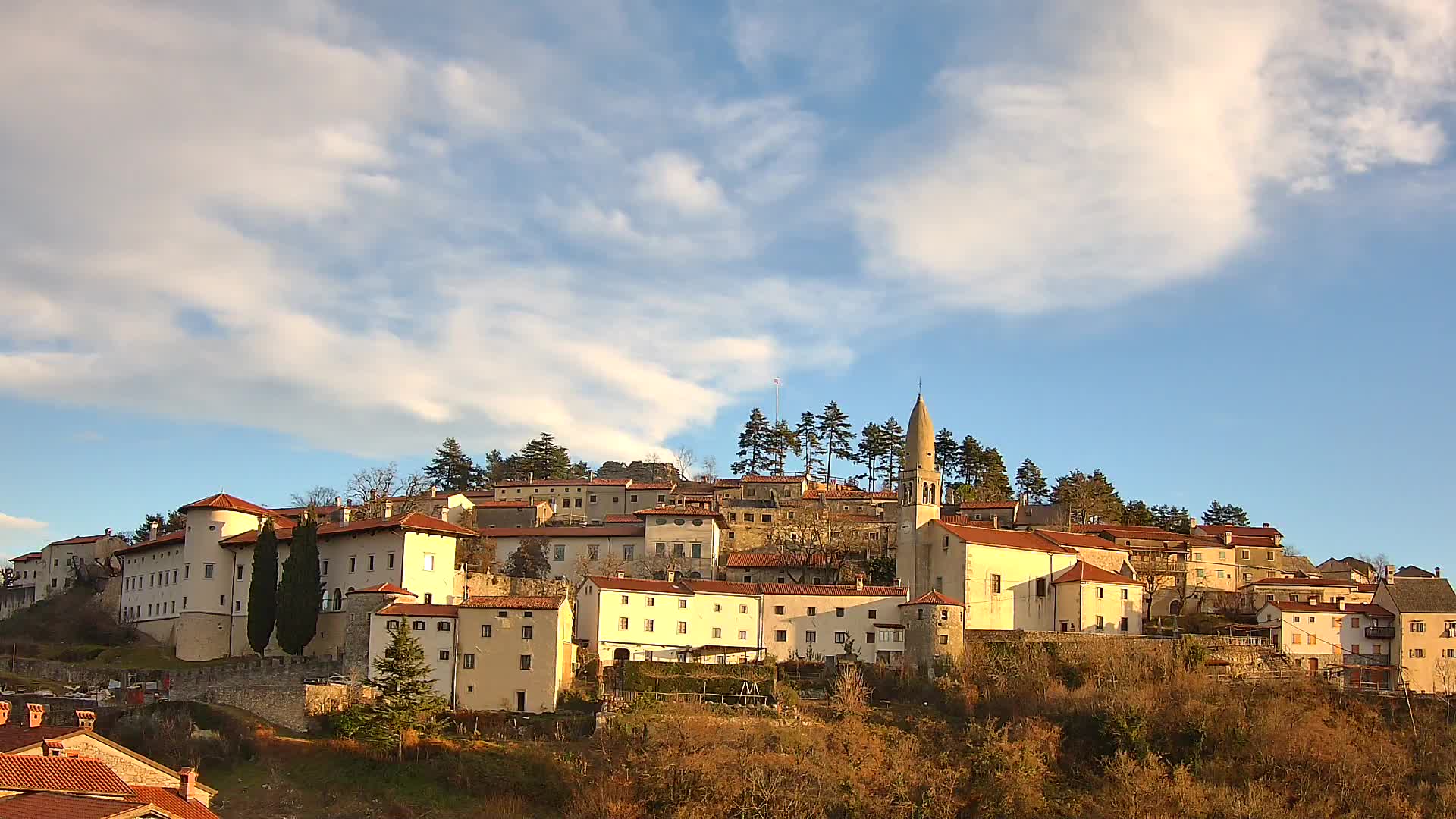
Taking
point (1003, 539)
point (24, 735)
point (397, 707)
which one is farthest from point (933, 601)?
point (24, 735)

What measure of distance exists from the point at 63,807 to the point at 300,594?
3251cm

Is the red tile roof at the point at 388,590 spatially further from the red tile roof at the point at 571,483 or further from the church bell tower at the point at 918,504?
the red tile roof at the point at 571,483

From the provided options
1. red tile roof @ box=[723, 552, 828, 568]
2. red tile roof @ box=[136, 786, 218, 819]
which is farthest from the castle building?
red tile roof @ box=[136, 786, 218, 819]

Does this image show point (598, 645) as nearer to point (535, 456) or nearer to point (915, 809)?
point (915, 809)

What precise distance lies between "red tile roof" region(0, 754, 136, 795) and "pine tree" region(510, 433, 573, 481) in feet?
240

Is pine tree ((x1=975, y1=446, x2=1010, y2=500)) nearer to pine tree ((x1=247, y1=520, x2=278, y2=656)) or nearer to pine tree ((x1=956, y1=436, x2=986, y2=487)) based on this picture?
pine tree ((x1=956, y1=436, x2=986, y2=487))

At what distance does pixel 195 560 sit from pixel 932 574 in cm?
A: 3695

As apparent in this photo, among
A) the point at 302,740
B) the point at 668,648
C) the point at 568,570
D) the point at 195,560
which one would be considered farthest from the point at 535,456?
the point at 302,740

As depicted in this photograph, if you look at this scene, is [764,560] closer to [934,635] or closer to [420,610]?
[934,635]

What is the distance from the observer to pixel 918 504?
7356 cm

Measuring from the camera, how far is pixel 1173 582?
79812 mm

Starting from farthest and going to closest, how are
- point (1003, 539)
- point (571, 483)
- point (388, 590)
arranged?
point (571, 483) → point (1003, 539) → point (388, 590)

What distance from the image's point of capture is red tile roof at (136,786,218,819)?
33.4 metres

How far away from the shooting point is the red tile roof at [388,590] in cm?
6044
